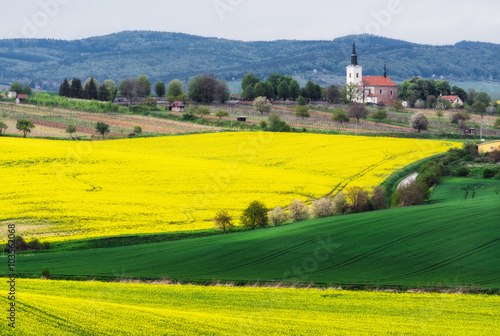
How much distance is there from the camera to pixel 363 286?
106 feet

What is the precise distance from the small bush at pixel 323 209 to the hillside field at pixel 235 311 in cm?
1895

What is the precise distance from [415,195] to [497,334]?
100ft

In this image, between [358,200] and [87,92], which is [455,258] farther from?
[87,92]

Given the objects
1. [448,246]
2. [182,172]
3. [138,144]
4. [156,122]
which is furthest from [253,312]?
[156,122]

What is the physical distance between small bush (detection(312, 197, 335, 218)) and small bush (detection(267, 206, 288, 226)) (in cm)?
219

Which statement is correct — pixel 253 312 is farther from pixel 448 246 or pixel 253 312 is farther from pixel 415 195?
pixel 415 195

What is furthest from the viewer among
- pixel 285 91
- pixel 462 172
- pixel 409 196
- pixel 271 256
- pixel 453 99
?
pixel 453 99

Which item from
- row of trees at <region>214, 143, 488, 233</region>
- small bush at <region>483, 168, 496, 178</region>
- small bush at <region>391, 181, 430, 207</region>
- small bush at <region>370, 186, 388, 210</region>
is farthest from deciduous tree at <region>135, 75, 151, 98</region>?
small bush at <region>370, 186, 388, 210</region>

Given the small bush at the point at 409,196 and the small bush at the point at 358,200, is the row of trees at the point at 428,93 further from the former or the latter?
the small bush at the point at 358,200

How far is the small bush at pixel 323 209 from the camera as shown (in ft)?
166

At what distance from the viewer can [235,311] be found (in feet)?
86.6

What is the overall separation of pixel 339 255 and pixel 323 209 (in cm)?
1300

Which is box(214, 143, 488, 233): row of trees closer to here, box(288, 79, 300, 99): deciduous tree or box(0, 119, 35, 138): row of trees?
box(0, 119, 35, 138): row of trees

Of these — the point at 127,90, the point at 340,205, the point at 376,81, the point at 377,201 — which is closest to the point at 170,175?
the point at 340,205
